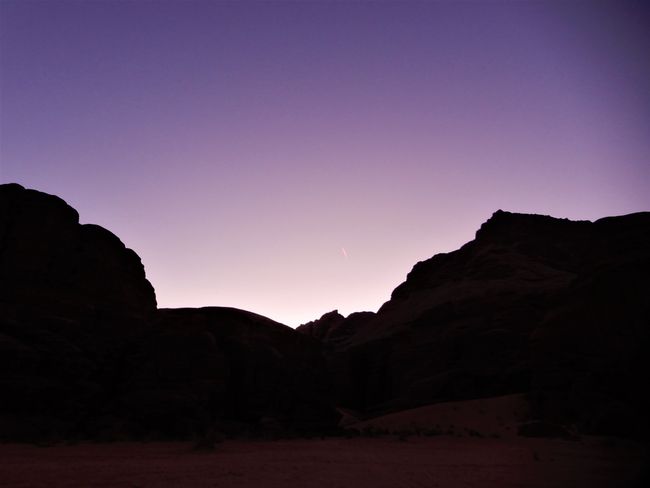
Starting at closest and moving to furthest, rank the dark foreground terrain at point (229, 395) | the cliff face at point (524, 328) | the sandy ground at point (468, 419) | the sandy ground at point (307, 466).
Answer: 1. the sandy ground at point (307, 466)
2. the dark foreground terrain at point (229, 395)
3. the cliff face at point (524, 328)
4. the sandy ground at point (468, 419)

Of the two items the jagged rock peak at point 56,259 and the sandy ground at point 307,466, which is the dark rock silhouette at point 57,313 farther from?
the sandy ground at point 307,466

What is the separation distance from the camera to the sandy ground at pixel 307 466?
9328 mm

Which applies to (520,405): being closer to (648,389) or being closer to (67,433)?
(648,389)

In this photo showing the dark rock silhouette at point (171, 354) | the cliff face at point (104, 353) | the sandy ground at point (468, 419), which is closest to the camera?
the cliff face at point (104, 353)

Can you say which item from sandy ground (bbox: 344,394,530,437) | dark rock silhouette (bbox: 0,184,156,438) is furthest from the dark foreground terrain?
sandy ground (bbox: 344,394,530,437)

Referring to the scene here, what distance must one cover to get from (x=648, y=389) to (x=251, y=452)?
13428 mm

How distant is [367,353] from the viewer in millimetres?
52094

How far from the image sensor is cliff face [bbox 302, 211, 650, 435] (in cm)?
2191

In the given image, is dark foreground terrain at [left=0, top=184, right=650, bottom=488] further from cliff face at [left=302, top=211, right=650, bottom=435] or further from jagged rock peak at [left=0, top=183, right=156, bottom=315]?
cliff face at [left=302, top=211, right=650, bottom=435]

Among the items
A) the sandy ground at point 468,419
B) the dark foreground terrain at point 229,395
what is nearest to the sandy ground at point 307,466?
the dark foreground terrain at point 229,395

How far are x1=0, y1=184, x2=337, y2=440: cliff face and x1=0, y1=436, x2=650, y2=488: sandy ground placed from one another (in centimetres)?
263

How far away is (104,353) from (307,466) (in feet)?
36.6

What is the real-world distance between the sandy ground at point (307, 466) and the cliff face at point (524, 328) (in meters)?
5.90

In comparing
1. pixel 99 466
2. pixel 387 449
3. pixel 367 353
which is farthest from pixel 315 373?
pixel 367 353
